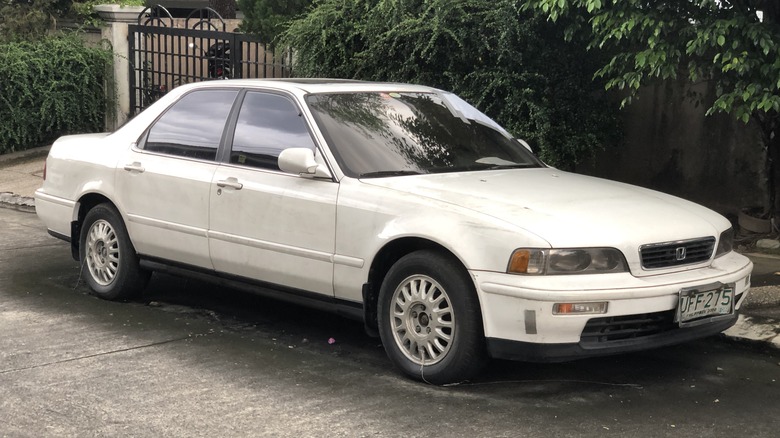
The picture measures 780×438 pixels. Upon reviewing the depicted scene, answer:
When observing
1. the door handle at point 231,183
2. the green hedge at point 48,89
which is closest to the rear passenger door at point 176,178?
the door handle at point 231,183

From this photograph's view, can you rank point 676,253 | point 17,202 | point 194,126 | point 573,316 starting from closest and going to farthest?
1. point 573,316
2. point 676,253
3. point 194,126
4. point 17,202

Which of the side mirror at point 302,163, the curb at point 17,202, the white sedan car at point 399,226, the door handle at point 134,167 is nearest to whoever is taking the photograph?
the white sedan car at point 399,226

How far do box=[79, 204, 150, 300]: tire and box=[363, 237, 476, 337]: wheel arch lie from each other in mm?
2150

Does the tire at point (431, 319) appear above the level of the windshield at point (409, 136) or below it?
below

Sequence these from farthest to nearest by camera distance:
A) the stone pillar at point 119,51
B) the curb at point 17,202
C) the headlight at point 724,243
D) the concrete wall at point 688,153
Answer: the stone pillar at point 119,51
the curb at point 17,202
the concrete wall at point 688,153
the headlight at point 724,243

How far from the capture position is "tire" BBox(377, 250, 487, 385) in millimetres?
5168

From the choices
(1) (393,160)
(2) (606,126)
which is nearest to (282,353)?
(1) (393,160)

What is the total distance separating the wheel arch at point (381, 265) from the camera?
17.9ft

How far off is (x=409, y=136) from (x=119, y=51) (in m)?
10.1

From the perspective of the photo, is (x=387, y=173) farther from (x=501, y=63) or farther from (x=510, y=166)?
(x=501, y=63)

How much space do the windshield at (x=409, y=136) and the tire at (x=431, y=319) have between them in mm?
721

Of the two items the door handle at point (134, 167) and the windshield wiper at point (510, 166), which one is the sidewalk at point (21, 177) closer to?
the door handle at point (134, 167)

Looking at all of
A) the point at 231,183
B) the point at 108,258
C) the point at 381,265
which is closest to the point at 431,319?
the point at 381,265

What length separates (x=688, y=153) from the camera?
1002 cm
